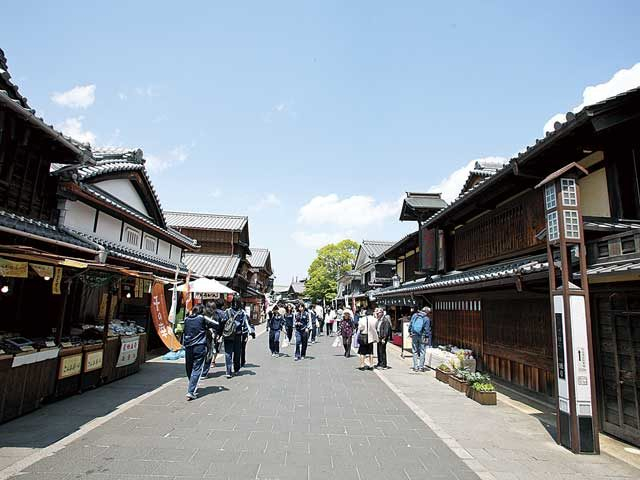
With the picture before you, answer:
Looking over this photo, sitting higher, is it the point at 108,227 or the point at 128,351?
the point at 108,227

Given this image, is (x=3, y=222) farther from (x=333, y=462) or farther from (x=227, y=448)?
(x=333, y=462)

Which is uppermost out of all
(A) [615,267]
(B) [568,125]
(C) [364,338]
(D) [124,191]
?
(D) [124,191]

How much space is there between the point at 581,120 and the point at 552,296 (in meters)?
3.00

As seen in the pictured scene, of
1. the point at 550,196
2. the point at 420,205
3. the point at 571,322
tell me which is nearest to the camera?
the point at 571,322

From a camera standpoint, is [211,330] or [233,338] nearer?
[211,330]

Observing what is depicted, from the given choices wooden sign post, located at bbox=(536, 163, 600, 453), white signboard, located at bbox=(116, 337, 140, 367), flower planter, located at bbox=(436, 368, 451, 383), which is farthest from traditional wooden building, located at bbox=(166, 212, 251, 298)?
wooden sign post, located at bbox=(536, 163, 600, 453)

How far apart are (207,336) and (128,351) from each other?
115 inches

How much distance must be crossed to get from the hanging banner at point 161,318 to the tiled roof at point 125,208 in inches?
108

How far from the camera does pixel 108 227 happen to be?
12078mm

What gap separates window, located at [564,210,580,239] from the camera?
18.4 feet

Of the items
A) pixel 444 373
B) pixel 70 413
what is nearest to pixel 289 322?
pixel 444 373

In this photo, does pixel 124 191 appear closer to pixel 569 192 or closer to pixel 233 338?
pixel 233 338

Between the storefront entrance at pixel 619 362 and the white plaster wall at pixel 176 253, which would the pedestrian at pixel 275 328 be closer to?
the white plaster wall at pixel 176 253

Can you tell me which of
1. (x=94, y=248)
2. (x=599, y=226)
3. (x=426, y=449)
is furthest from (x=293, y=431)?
(x=94, y=248)
